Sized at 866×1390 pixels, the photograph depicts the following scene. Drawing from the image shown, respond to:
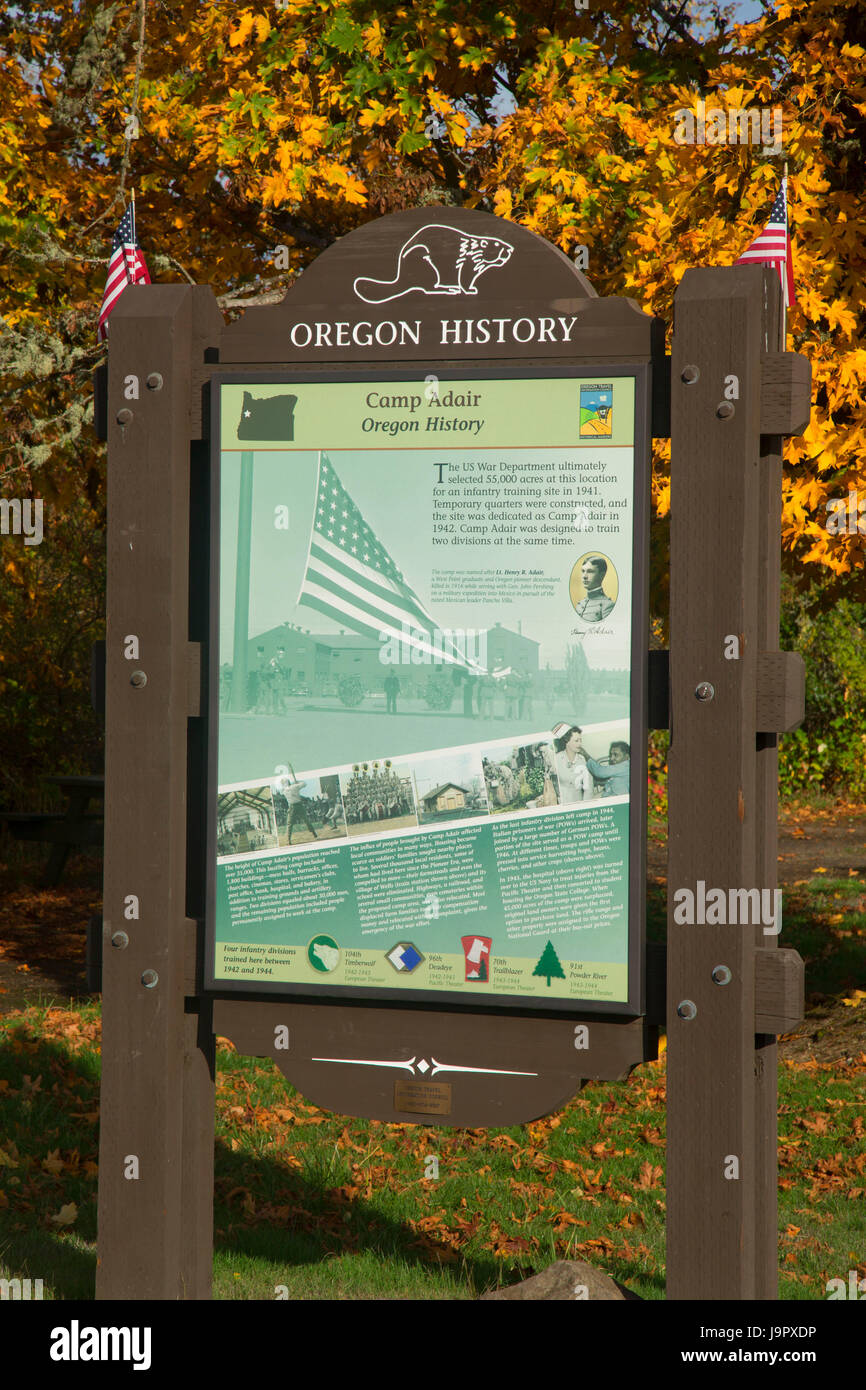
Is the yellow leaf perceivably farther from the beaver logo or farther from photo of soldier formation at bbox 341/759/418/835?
photo of soldier formation at bbox 341/759/418/835

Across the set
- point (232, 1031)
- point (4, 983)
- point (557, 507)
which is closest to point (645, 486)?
point (557, 507)

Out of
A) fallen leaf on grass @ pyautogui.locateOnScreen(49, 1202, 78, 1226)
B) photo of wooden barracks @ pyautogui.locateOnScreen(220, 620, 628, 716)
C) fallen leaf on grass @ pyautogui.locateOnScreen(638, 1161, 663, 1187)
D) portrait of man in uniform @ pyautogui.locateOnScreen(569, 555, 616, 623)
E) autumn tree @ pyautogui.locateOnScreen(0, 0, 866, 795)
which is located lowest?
fallen leaf on grass @ pyautogui.locateOnScreen(638, 1161, 663, 1187)

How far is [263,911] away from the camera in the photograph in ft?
12.5

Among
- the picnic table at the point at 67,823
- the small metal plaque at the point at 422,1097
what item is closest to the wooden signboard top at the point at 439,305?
the small metal plaque at the point at 422,1097

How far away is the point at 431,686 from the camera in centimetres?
368

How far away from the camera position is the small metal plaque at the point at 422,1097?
12.0ft

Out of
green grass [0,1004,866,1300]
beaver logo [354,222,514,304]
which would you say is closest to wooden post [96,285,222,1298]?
beaver logo [354,222,514,304]

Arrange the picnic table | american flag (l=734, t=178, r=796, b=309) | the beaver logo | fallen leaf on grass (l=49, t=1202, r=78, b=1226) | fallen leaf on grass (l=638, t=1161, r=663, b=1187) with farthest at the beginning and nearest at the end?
the picnic table → fallen leaf on grass (l=638, t=1161, r=663, b=1187) → fallen leaf on grass (l=49, t=1202, r=78, b=1226) → american flag (l=734, t=178, r=796, b=309) → the beaver logo

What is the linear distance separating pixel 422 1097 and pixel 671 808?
1041mm

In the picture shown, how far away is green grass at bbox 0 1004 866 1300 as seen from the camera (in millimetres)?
4848

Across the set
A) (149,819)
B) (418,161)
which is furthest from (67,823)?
(149,819)

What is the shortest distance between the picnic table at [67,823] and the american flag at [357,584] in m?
8.73

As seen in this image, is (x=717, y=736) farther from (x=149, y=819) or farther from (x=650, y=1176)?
(x=650, y=1176)

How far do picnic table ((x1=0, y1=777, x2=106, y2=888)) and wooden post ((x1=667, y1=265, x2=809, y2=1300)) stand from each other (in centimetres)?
924
